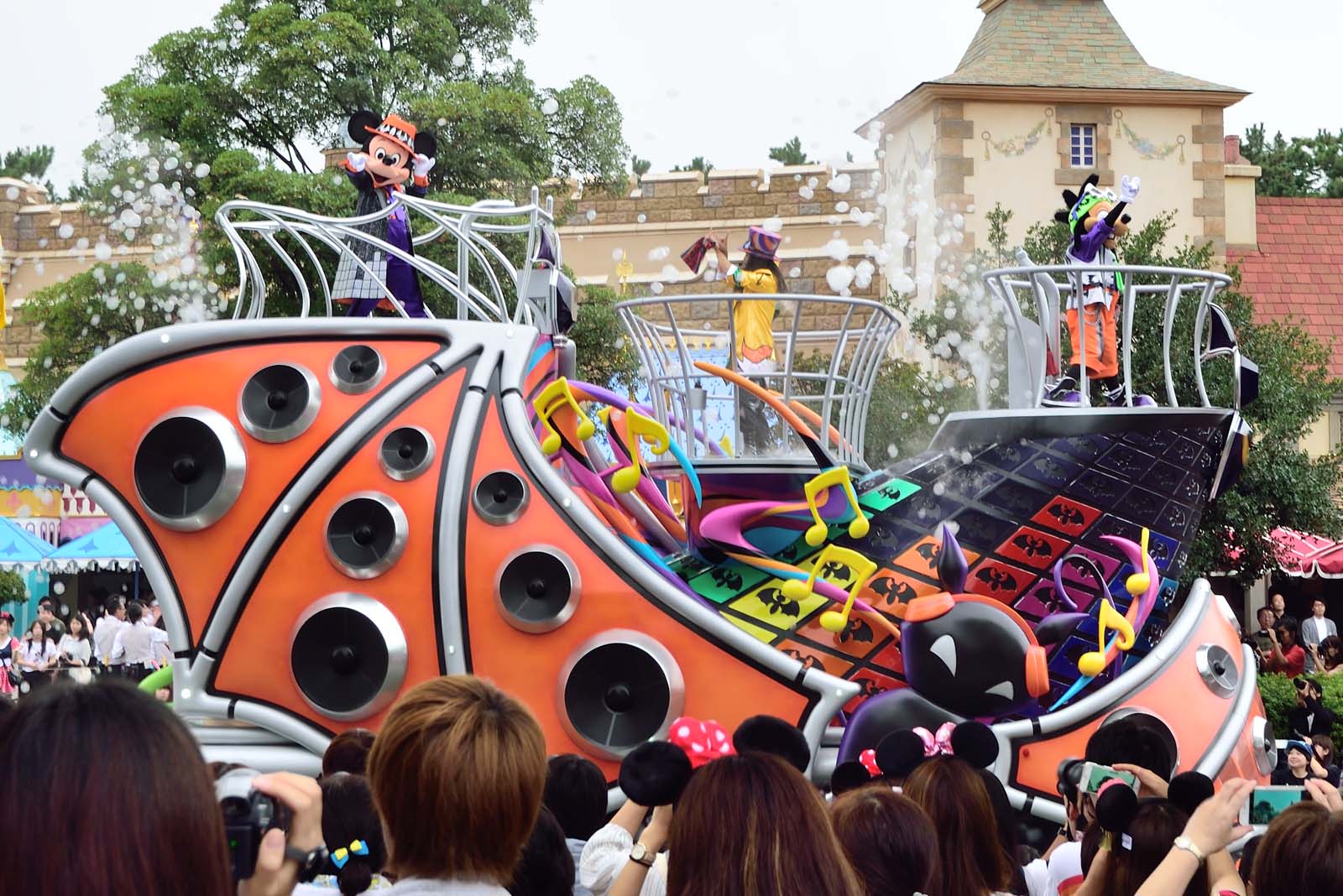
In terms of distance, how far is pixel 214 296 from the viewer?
56.0 ft

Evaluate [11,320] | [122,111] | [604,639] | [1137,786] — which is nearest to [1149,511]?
Answer: [604,639]

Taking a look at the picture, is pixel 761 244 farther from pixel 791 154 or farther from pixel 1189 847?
pixel 791 154

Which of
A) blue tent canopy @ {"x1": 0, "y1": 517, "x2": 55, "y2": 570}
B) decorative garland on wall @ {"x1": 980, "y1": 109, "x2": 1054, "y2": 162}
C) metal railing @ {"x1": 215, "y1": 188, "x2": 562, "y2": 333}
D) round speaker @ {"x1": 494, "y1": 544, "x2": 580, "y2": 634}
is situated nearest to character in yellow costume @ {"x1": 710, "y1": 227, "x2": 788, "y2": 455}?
metal railing @ {"x1": 215, "y1": 188, "x2": 562, "y2": 333}

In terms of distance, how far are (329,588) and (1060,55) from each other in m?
17.7

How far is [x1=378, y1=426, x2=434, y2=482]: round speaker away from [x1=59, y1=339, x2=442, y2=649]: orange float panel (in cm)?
21

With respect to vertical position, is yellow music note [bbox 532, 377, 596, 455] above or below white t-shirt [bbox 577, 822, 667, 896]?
above

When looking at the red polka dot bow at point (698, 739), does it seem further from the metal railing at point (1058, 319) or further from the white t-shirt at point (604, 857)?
the metal railing at point (1058, 319)

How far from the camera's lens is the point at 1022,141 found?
69.6 feet

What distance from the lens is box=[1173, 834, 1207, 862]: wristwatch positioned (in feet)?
8.50

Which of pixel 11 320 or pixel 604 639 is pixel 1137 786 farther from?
pixel 11 320

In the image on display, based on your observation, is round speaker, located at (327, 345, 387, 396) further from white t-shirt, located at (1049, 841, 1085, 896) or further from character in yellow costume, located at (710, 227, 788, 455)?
white t-shirt, located at (1049, 841, 1085, 896)

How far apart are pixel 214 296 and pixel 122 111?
259 cm

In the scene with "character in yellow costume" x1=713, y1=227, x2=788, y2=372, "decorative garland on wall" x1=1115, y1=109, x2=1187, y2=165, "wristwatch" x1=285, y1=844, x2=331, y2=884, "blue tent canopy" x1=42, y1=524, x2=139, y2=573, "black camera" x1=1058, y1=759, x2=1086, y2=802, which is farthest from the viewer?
"decorative garland on wall" x1=1115, y1=109, x2=1187, y2=165

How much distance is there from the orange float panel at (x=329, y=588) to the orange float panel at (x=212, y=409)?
16 cm
